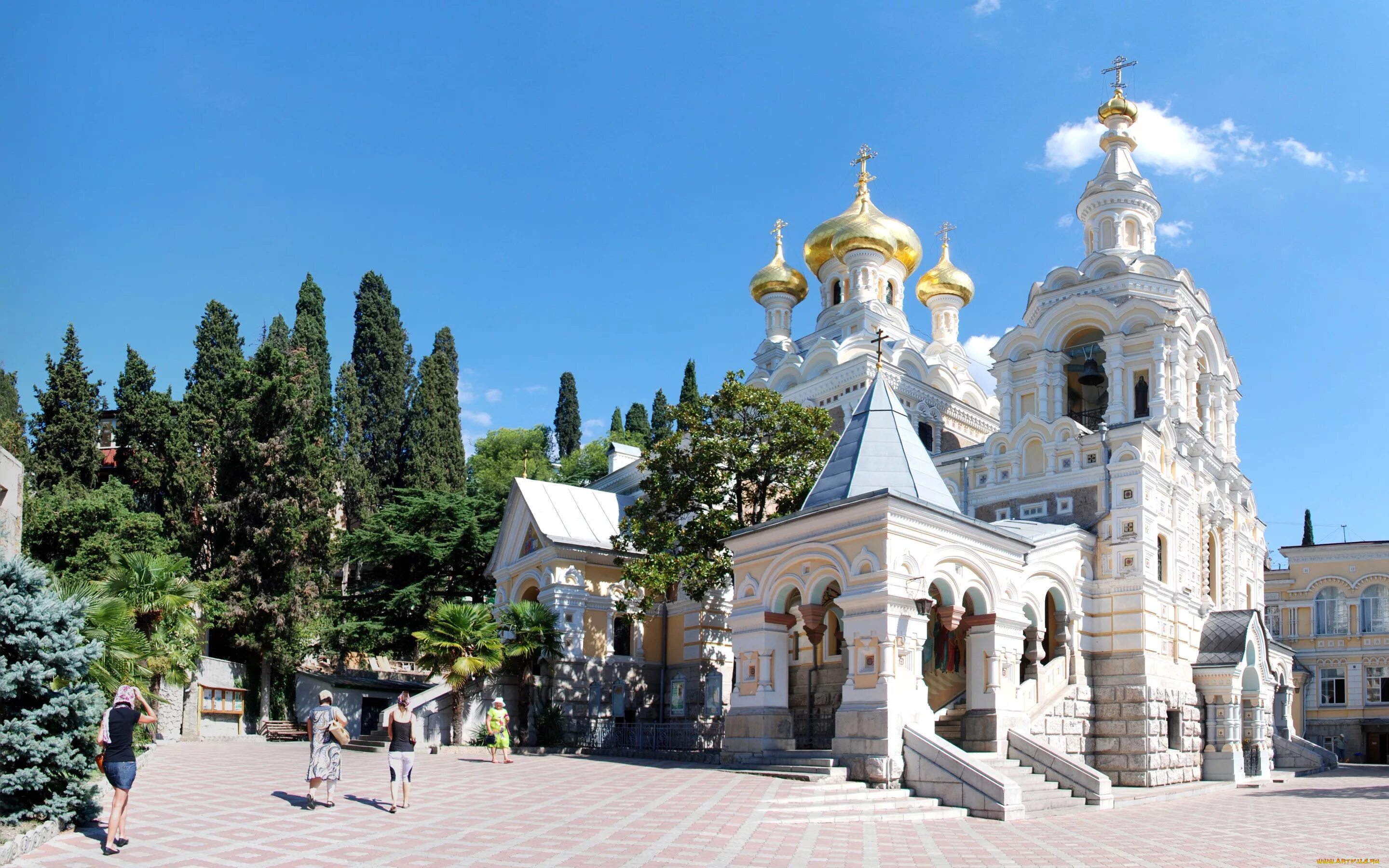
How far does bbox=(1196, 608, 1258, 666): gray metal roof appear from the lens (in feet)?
72.5

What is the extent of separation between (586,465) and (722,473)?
27623mm

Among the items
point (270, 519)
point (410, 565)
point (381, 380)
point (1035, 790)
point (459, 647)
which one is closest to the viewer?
point (1035, 790)

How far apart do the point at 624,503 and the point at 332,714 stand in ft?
56.2

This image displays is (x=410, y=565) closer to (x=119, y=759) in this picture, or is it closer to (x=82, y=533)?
(x=82, y=533)

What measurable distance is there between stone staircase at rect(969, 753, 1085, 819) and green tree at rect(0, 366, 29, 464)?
25837 mm

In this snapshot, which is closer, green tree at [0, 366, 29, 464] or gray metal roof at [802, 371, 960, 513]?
gray metal roof at [802, 371, 960, 513]

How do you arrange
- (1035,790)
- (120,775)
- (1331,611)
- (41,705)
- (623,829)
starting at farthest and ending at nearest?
1. (1331,611)
2. (1035,790)
3. (623,829)
4. (41,705)
5. (120,775)

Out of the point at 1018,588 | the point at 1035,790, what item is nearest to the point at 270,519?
the point at 1018,588

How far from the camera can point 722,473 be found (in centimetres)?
2180

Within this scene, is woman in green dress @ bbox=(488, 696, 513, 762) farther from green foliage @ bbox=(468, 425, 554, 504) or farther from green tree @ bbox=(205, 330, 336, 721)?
green foliage @ bbox=(468, 425, 554, 504)

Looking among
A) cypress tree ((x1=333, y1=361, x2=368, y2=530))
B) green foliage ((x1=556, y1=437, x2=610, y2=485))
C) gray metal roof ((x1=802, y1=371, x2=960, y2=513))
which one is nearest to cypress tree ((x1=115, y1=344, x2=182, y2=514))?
cypress tree ((x1=333, y1=361, x2=368, y2=530))

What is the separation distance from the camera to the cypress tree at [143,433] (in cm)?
3434

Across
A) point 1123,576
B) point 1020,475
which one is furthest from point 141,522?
point 1123,576

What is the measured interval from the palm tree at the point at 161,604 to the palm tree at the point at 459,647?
455 centimetres
